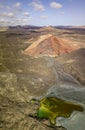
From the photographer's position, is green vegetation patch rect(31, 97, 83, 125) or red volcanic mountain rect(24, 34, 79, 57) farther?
red volcanic mountain rect(24, 34, 79, 57)

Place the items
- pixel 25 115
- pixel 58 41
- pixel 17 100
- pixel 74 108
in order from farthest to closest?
pixel 58 41
pixel 17 100
pixel 74 108
pixel 25 115

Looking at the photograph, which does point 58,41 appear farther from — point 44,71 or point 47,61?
point 44,71

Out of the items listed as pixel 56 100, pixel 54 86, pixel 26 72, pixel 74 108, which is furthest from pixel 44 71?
pixel 74 108

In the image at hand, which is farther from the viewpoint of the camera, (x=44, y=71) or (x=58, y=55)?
(x=58, y=55)

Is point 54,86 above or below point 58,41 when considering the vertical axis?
below

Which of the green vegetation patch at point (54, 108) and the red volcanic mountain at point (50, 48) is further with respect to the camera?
the red volcanic mountain at point (50, 48)

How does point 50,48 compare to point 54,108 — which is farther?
point 50,48

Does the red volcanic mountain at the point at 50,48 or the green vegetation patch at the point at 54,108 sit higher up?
the red volcanic mountain at the point at 50,48

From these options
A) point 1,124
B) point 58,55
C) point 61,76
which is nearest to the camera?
point 1,124

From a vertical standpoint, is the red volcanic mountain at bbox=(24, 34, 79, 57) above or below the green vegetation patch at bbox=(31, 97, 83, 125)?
above

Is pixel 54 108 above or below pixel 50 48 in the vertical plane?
below

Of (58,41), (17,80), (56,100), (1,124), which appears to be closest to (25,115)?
(1,124)
